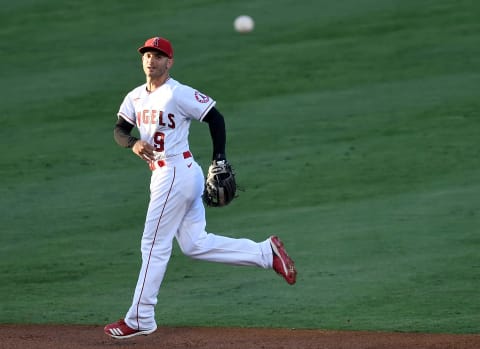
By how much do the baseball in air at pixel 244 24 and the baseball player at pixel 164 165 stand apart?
31.4 feet

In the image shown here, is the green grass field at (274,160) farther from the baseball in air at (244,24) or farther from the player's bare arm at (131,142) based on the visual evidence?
the player's bare arm at (131,142)

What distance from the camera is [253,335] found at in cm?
664

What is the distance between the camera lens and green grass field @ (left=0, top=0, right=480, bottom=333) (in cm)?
765

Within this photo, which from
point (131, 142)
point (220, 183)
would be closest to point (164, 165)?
point (131, 142)

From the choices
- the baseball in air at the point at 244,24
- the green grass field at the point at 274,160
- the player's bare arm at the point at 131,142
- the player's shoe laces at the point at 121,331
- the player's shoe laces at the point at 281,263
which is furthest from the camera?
the baseball in air at the point at 244,24

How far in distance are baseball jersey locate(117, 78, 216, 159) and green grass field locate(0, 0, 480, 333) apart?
4.99 feet

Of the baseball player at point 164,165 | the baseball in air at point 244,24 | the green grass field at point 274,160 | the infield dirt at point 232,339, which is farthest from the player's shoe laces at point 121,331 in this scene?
the baseball in air at point 244,24

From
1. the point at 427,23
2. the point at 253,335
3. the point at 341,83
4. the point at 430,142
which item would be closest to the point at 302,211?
the point at 430,142

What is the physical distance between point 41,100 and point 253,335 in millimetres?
7568

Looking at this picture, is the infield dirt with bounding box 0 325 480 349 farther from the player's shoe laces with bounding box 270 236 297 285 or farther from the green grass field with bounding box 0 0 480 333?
the player's shoe laces with bounding box 270 236 297 285

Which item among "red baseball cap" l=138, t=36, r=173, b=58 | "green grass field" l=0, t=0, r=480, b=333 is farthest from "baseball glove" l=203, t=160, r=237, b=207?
"green grass field" l=0, t=0, r=480, b=333

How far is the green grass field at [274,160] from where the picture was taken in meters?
7.65

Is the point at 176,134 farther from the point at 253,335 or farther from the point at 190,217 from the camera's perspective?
the point at 253,335

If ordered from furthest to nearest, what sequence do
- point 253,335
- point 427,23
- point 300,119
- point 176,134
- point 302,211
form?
1. point 427,23
2. point 300,119
3. point 302,211
4. point 253,335
5. point 176,134
